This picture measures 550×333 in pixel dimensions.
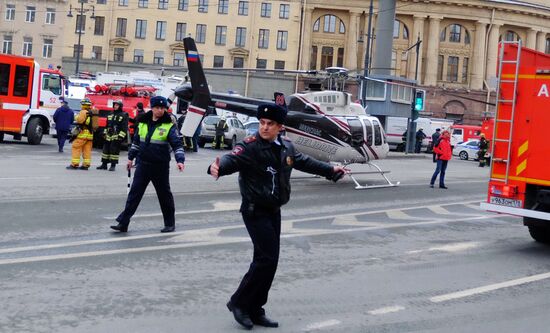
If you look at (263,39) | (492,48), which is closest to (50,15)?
(263,39)

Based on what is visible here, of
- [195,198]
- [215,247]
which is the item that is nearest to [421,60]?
[195,198]

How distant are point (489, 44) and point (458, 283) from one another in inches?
3097

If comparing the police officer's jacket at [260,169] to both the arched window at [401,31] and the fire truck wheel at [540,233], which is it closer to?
the fire truck wheel at [540,233]

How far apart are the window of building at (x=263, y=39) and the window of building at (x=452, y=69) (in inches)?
773

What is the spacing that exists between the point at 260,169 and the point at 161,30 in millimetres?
74235

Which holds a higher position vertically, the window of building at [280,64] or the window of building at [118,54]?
the window of building at [280,64]

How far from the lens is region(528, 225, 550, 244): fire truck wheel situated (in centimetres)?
1263

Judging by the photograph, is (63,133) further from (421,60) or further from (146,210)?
(421,60)

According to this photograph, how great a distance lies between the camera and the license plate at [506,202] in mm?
11704

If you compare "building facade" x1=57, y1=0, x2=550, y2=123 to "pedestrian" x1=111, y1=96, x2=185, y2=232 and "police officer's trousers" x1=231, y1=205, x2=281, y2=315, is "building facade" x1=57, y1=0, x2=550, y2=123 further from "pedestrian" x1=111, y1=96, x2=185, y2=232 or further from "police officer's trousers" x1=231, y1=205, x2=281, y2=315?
"police officer's trousers" x1=231, y1=205, x2=281, y2=315

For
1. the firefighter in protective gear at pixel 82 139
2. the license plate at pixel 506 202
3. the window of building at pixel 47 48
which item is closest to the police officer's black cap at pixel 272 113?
the license plate at pixel 506 202

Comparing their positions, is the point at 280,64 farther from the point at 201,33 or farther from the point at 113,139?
the point at 113,139

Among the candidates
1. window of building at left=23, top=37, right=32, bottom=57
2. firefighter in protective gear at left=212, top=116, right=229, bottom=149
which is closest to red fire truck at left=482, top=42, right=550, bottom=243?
firefighter in protective gear at left=212, top=116, right=229, bottom=149

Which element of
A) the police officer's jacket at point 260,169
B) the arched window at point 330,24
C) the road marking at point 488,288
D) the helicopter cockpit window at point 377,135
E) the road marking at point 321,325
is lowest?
the road marking at point 321,325
